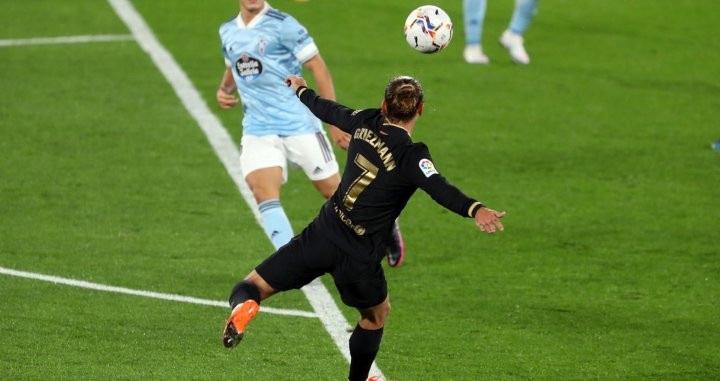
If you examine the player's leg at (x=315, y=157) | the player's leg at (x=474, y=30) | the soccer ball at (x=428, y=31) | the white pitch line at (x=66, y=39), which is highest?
the soccer ball at (x=428, y=31)

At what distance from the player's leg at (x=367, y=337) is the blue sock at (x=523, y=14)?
28.5 ft

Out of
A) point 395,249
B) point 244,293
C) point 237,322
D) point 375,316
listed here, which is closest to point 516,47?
point 395,249

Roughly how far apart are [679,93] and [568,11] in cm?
331

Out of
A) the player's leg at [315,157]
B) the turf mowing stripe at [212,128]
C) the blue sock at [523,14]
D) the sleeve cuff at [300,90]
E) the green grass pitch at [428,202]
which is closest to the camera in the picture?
the sleeve cuff at [300,90]

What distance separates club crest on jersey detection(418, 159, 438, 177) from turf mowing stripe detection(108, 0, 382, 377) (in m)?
1.64

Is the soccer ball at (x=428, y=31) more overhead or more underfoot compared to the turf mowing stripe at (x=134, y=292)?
more overhead

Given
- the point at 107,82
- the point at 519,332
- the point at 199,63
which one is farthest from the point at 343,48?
the point at 519,332

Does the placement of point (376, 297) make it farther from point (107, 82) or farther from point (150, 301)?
point (107, 82)

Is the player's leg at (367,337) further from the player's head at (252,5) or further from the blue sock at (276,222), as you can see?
the player's head at (252,5)

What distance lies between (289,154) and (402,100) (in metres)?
2.63

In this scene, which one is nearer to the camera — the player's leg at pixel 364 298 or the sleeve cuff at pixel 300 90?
the player's leg at pixel 364 298

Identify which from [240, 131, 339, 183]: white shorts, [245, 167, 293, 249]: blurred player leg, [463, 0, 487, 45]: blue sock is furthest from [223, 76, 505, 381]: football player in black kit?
[463, 0, 487, 45]: blue sock

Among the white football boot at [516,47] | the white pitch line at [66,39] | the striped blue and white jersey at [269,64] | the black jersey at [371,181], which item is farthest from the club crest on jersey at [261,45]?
the white pitch line at [66,39]

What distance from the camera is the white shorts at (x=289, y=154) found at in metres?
9.67
